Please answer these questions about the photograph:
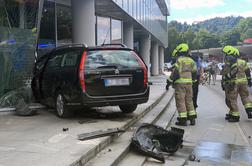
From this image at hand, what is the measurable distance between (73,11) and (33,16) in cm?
300

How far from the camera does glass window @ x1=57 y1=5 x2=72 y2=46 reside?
1639cm

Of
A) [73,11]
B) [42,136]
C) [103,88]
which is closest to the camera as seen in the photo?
[42,136]

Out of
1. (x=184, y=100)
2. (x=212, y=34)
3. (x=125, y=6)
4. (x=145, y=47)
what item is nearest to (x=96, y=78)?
(x=184, y=100)

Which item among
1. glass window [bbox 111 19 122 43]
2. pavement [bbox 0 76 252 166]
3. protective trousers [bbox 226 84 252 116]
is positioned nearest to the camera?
pavement [bbox 0 76 252 166]

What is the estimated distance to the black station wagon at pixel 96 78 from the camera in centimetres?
883

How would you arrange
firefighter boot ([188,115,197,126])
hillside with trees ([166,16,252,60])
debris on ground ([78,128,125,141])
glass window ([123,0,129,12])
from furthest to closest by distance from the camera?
hillside with trees ([166,16,252,60]) → glass window ([123,0,129,12]) → firefighter boot ([188,115,197,126]) → debris on ground ([78,128,125,141])

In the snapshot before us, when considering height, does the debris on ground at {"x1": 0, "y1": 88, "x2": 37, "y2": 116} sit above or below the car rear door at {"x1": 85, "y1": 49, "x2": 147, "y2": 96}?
below

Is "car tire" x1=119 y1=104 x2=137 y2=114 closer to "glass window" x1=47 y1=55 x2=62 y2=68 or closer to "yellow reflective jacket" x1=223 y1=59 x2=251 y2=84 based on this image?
"glass window" x1=47 y1=55 x2=62 y2=68

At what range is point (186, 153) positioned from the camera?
746 centimetres

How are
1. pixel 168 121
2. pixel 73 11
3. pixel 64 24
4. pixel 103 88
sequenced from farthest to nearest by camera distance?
1. pixel 64 24
2. pixel 73 11
3. pixel 168 121
4. pixel 103 88

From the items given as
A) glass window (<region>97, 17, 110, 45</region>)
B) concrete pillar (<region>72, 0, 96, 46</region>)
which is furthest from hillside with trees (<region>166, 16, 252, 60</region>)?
concrete pillar (<region>72, 0, 96, 46</region>)

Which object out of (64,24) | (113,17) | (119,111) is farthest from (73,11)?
(113,17)

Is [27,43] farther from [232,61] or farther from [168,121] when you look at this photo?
[232,61]

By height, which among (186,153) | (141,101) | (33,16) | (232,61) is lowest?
(186,153)
